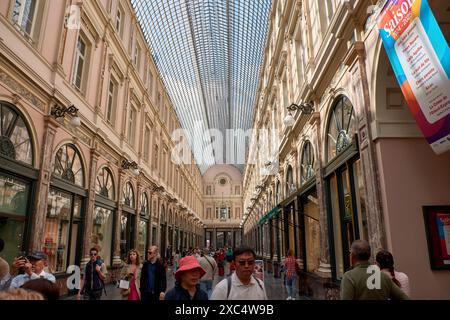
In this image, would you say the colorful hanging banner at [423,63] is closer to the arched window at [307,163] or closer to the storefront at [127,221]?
the arched window at [307,163]

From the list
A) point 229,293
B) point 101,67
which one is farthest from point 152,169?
point 229,293

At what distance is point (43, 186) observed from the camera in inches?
371

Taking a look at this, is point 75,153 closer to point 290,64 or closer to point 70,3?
point 70,3

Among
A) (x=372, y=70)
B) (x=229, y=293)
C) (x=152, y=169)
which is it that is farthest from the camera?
(x=152, y=169)

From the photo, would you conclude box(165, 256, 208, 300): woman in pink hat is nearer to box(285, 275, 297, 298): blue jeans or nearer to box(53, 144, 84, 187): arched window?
box(285, 275, 297, 298): blue jeans

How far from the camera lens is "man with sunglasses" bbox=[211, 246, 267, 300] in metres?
2.72

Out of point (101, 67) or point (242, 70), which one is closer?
point (101, 67)

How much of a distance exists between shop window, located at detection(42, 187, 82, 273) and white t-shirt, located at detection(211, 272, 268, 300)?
8.67m

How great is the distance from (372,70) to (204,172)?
63.6 meters

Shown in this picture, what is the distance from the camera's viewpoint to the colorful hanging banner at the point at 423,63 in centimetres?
390

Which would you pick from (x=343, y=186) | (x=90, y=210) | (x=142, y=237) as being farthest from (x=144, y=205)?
(x=343, y=186)

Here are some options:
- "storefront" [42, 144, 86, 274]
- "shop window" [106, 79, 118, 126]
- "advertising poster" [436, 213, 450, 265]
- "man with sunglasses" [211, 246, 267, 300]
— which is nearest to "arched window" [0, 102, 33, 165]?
"storefront" [42, 144, 86, 274]

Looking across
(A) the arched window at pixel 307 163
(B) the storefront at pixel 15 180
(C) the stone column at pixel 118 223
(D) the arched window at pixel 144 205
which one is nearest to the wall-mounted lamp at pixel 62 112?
(B) the storefront at pixel 15 180

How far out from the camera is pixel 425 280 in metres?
5.21
